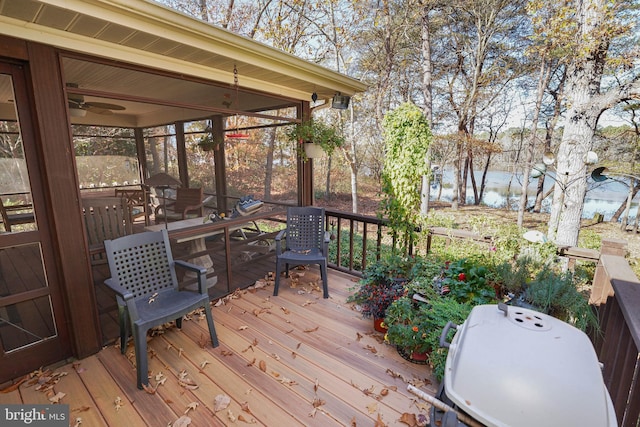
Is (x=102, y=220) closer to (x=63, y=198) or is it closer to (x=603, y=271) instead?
(x=63, y=198)

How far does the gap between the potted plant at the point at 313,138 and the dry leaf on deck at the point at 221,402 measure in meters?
2.80

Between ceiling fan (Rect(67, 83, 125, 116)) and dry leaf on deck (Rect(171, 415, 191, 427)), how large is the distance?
2351mm

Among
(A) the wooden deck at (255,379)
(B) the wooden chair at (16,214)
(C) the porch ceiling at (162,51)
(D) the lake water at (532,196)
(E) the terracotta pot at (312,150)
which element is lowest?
(D) the lake water at (532,196)

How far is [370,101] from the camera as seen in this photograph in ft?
31.7

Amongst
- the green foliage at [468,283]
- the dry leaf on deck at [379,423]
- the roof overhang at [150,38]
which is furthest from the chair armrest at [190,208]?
the dry leaf on deck at [379,423]

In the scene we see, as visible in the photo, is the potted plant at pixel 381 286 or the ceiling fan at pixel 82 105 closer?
the potted plant at pixel 381 286

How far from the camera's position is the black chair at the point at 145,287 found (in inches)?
80.2

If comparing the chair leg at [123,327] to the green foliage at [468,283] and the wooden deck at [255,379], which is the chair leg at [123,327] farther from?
the green foliage at [468,283]

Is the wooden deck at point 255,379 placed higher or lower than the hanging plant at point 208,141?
lower

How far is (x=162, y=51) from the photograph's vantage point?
8.00 feet

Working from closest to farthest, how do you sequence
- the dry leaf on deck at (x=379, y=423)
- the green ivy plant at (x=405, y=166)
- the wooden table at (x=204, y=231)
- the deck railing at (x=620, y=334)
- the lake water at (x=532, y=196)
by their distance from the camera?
the deck railing at (x=620, y=334), the dry leaf on deck at (x=379, y=423), the wooden table at (x=204, y=231), the green ivy plant at (x=405, y=166), the lake water at (x=532, y=196)

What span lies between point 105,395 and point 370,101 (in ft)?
31.2

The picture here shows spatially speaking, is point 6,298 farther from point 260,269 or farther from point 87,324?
point 260,269

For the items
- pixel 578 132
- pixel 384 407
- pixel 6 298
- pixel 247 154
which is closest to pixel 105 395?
pixel 6 298
